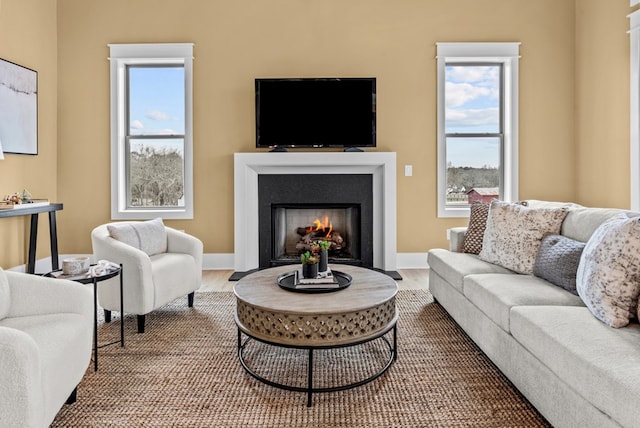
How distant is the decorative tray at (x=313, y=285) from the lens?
7.52ft

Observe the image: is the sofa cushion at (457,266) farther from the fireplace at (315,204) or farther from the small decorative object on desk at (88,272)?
the small decorative object on desk at (88,272)

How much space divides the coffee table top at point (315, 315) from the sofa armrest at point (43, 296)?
2.47 ft

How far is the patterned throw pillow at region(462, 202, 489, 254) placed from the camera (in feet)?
10.7

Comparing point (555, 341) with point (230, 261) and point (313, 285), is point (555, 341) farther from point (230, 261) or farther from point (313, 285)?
point (230, 261)

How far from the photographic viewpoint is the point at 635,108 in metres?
3.80

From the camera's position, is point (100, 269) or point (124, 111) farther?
point (124, 111)

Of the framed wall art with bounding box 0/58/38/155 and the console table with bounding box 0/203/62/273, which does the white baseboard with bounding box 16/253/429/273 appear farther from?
the framed wall art with bounding box 0/58/38/155

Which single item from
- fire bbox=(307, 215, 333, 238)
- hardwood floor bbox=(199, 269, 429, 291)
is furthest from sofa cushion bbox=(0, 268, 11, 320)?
fire bbox=(307, 215, 333, 238)

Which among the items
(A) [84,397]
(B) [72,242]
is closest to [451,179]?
(A) [84,397]

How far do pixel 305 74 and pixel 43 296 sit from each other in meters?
3.64

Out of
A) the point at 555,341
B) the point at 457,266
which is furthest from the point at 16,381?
the point at 457,266

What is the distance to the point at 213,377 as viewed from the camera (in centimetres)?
Result: 221

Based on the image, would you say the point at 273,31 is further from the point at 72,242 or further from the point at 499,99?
the point at 72,242

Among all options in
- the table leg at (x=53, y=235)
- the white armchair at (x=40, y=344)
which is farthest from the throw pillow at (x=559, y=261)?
the table leg at (x=53, y=235)
